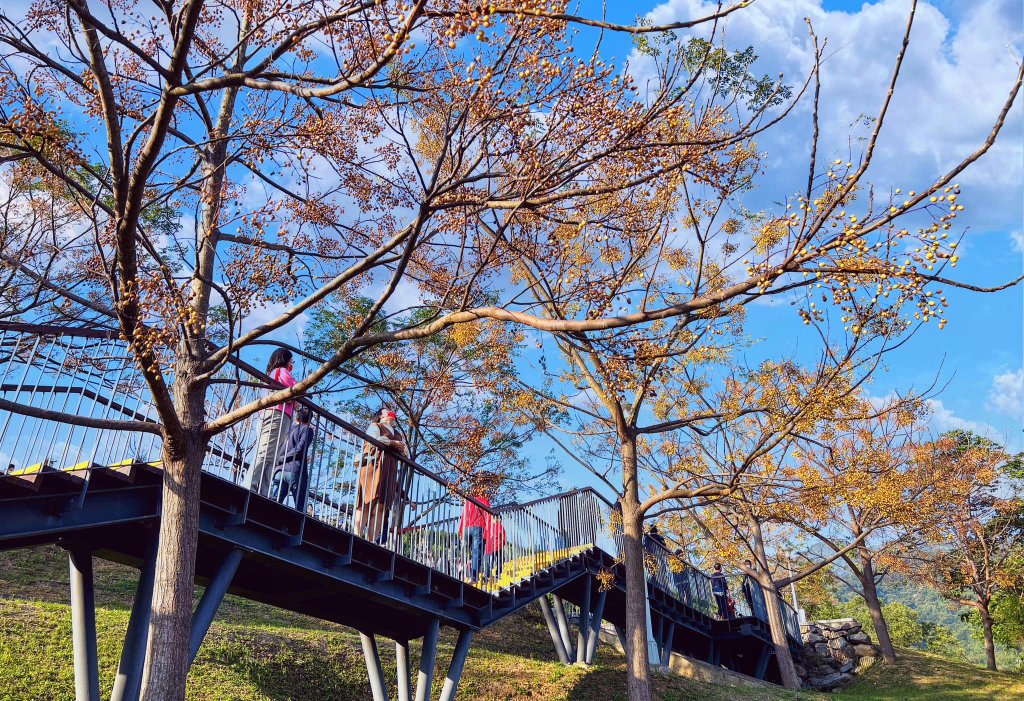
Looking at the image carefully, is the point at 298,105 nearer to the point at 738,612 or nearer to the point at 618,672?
the point at 618,672

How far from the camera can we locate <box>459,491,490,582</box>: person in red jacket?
37.1ft

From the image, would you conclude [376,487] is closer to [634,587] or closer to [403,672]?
[403,672]

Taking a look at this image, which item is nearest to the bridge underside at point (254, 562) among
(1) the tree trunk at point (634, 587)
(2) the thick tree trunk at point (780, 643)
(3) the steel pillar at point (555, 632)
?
(3) the steel pillar at point (555, 632)

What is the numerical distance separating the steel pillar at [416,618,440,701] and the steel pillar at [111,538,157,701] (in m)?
4.62

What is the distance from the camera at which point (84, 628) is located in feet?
23.6

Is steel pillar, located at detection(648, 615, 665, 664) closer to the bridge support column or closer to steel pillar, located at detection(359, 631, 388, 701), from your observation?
the bridge support column

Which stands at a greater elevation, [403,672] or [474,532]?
[474,532]

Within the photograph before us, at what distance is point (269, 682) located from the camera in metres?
11.5

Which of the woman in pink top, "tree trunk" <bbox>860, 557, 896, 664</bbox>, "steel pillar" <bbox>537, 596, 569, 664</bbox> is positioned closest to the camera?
the woman in pink top

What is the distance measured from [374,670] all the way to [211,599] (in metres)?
4.09

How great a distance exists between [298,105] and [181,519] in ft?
14.5

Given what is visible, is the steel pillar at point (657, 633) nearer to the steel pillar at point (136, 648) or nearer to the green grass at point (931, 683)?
the green grass at point (931, 683)

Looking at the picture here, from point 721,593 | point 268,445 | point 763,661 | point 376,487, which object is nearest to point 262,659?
point 376,487

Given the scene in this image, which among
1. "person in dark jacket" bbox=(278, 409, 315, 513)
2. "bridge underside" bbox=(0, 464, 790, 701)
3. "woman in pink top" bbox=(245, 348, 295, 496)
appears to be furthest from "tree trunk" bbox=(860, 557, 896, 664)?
"woman in pink top" bbox=(245, 348, 295, 496)
